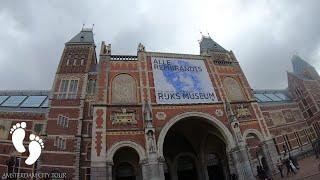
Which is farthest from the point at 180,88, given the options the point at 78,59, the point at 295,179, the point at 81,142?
the point at 78,59

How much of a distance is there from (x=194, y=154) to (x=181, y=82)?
314 inches

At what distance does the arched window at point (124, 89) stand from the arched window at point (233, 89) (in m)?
9.64

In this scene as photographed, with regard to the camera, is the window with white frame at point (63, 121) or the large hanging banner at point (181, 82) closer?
the large hanging banner at point (181, 82)

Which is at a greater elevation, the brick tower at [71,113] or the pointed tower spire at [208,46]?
the pointed tower spire at [208,46]

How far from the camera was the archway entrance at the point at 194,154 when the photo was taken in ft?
82.2

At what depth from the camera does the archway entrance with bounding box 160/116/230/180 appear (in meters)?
25.1

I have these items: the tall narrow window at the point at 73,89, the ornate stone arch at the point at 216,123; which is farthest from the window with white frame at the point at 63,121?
the ornate stone arch at the point at 216,123

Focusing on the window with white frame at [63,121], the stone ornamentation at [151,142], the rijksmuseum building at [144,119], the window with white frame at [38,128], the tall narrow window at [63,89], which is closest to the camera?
the stone ornamentation at [151,142]

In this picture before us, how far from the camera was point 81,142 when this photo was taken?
28906 mm

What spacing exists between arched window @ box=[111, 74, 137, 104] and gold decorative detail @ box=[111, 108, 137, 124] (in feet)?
3.36

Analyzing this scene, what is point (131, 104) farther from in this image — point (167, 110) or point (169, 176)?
point (169, 176)

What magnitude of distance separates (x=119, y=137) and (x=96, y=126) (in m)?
1.99

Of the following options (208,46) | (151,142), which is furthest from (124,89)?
(208,46)

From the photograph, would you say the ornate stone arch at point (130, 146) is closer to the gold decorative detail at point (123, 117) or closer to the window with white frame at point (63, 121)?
the gold decorative detail at point (123, 117)
